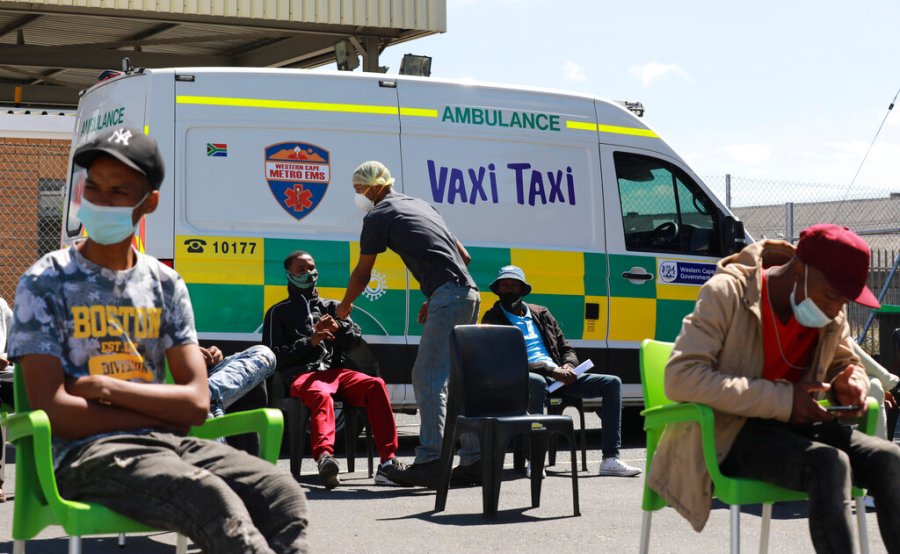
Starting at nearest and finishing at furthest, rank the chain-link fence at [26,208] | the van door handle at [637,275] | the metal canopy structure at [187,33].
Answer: the van door handle at [637,275], the metal canopy structure at [187,33], the chain-link fence at [26,208]

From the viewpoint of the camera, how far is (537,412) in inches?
299

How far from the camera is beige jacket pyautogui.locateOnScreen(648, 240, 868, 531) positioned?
3.92 meters

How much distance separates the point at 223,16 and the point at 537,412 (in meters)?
7.23

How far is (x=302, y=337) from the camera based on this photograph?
759cm

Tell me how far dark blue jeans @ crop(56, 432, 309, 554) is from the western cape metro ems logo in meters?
4.90

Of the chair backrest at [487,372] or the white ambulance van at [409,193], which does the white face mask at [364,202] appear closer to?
the white ambulance van at [409,193]

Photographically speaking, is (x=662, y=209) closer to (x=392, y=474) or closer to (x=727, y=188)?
(x=392, y=474)

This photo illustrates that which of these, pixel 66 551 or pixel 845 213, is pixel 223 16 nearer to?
pixel 66 551

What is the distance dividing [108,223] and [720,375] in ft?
5.92

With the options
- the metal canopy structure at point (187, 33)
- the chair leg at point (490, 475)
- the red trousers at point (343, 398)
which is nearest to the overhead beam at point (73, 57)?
the metal canopy structure at point (187, 33)

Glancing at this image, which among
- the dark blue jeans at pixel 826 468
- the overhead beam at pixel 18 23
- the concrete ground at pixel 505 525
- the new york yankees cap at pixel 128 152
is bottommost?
the concrete ground at pixel 505 525

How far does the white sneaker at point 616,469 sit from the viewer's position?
7.67 m

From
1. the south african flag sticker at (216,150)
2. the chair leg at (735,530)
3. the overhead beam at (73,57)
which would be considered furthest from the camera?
the overhead beam at (73,57)

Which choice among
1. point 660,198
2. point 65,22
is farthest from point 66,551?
point 65,22
